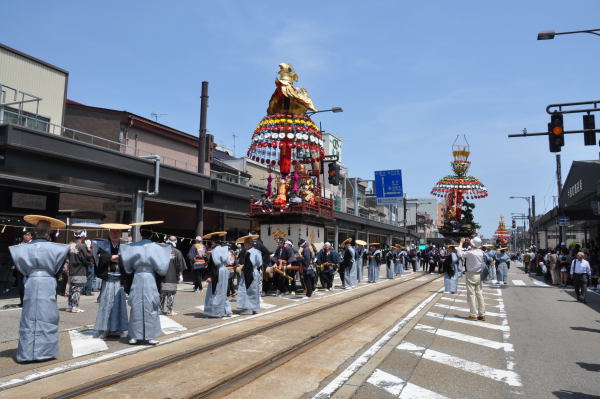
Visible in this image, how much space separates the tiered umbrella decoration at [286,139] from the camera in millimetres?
19547

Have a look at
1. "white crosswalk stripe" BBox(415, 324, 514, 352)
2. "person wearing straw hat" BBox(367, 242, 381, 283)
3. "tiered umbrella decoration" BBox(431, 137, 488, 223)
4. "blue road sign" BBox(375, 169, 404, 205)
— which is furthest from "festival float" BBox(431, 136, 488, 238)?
"white crosswalk stripe" BBox(415, 324, 514, 352)

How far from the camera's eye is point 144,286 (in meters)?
7.07

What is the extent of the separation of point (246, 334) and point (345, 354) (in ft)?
6.82

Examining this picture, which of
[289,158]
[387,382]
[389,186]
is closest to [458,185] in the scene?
[389,186]

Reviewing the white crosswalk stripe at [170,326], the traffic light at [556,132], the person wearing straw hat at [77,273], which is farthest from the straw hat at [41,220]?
the traffic light at [556,132]

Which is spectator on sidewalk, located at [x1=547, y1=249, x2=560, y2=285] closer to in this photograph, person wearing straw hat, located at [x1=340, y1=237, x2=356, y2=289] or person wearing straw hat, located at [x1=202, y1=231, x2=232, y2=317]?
person wearing straw hat, located at [x1=340, y1=237, x2=356, y2=289]

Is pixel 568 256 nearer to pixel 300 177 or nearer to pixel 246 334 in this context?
pixel 300 177

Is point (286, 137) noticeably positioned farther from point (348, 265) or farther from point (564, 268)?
point (564, 268)

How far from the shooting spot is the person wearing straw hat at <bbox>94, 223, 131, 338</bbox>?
7.45 m

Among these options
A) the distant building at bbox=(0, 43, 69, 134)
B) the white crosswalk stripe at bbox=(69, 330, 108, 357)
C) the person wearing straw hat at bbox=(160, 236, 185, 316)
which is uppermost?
the distant building at bbox=(0, 43, 69, 134)

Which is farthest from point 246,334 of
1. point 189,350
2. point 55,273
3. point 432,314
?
point 432,314

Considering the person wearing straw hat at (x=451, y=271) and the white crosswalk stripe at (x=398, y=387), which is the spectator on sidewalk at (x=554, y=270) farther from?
the white crosswalk stripe at (x=398, y=387)

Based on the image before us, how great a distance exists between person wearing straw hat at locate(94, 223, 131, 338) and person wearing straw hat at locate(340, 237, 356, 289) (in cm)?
1104

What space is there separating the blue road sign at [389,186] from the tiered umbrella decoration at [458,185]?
13098mm
